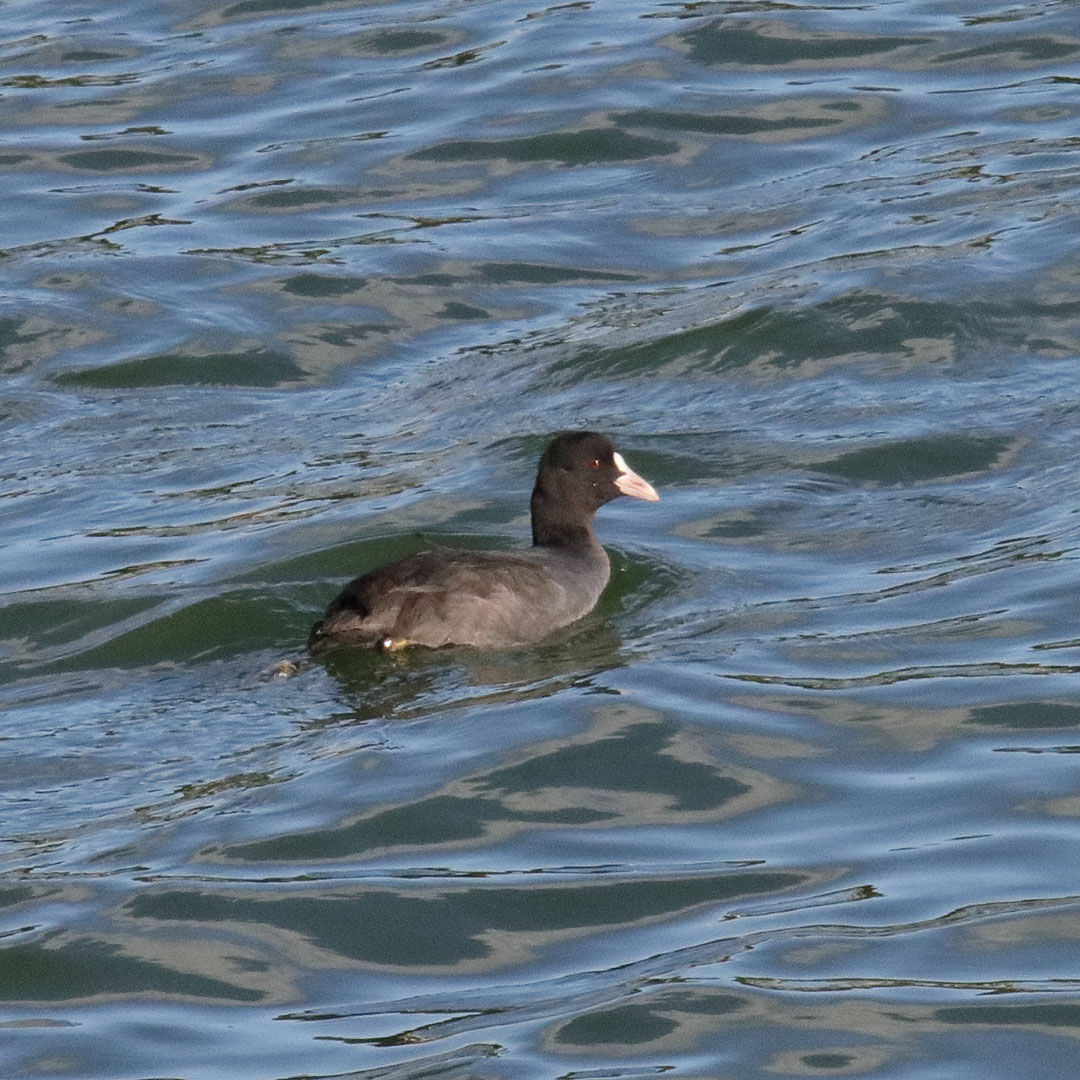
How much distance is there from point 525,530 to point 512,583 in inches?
63.4

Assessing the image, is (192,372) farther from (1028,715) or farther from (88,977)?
(88,977)

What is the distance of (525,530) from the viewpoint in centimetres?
1159

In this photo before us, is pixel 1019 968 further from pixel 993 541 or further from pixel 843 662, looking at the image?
pixel 993 541

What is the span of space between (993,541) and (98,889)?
4902 millimetres

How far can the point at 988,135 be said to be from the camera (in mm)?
16953

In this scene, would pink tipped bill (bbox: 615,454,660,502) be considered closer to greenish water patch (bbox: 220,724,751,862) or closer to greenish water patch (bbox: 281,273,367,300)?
greenish water patch (bbox: 220,724,751,862)

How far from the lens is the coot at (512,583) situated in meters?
9.67

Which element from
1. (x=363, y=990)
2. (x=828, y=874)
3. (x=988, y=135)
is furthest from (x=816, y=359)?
(x=363, y=990)

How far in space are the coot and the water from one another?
7.4 inches

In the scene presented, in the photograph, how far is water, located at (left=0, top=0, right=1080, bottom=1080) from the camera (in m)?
7.07

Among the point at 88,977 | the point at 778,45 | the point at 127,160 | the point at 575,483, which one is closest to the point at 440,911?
the point at 88,977

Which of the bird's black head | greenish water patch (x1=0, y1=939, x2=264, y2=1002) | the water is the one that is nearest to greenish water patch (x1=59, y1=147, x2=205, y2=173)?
the water

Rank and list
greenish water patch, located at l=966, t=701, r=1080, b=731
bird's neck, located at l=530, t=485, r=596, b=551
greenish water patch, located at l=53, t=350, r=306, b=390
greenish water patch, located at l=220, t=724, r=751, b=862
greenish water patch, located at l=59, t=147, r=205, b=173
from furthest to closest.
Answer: greenish water patch, located at l=59, t=147, r=205, b=173
greenish water patch, located at l=53, t=350, r=306, b=390
bird's neck, located at l=530, t=485, r=596, b=551
greenish water patch, located at l=966, t=701, r=1080, b=731
greenish water patch, located at l=220, t=724, r=751, b=862

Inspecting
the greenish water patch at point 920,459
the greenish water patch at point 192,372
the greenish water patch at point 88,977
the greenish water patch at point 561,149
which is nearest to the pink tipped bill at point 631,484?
the greenish water patch at point 920,459
